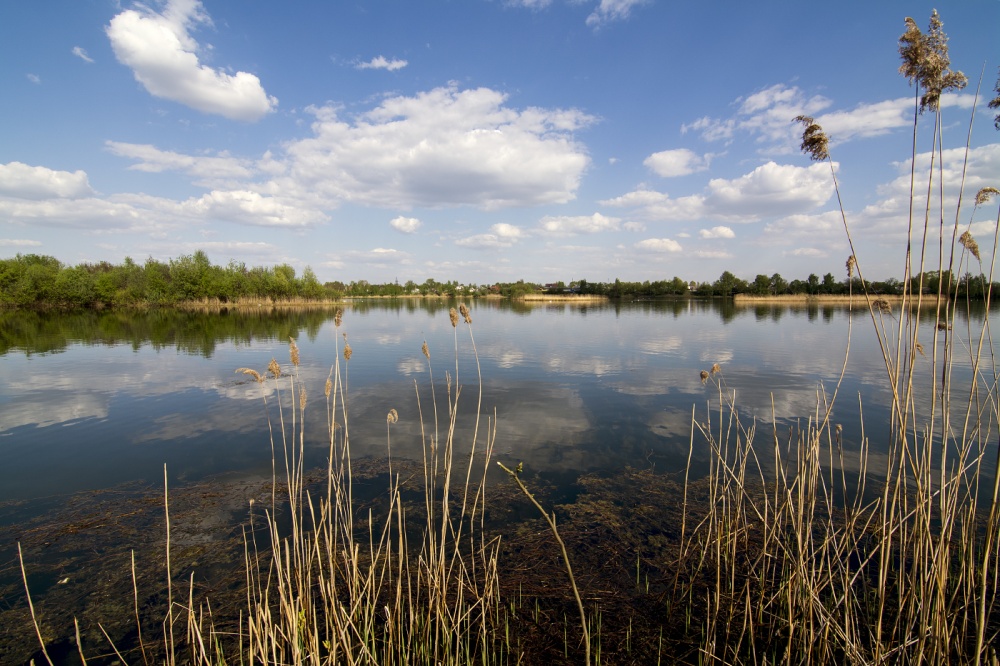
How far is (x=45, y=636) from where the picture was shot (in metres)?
3.99

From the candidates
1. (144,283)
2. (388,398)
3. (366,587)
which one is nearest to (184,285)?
(144,283)

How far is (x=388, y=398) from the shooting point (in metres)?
11.8

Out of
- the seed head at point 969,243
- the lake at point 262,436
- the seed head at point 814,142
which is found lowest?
the lake at point 262,436

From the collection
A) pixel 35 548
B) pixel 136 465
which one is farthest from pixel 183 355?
pixel 35 548

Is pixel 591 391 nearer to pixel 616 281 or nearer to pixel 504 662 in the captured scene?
pixel 504 662

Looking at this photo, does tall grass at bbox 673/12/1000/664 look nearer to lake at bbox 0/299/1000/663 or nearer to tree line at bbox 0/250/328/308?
lake at bbox 0/299/1000/663

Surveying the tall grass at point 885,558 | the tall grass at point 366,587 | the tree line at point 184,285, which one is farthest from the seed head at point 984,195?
the tree line at point 184,285

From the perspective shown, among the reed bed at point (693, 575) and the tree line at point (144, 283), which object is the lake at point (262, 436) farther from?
the tree line at point (144, 283)

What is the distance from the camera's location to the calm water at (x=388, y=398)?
7.91 metres

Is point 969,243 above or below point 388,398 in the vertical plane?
above

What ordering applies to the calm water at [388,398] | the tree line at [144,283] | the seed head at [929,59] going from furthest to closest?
the tree line at [144,283], the calm water at [388,398], the seed head at [929,59]

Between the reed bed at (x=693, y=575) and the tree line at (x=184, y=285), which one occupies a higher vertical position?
the tree line at (x=184, y=285)

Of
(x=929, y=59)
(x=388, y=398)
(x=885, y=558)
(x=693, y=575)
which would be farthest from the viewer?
(x=388, y=398)

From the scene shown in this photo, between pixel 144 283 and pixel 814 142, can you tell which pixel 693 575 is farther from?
pixel 144 283
